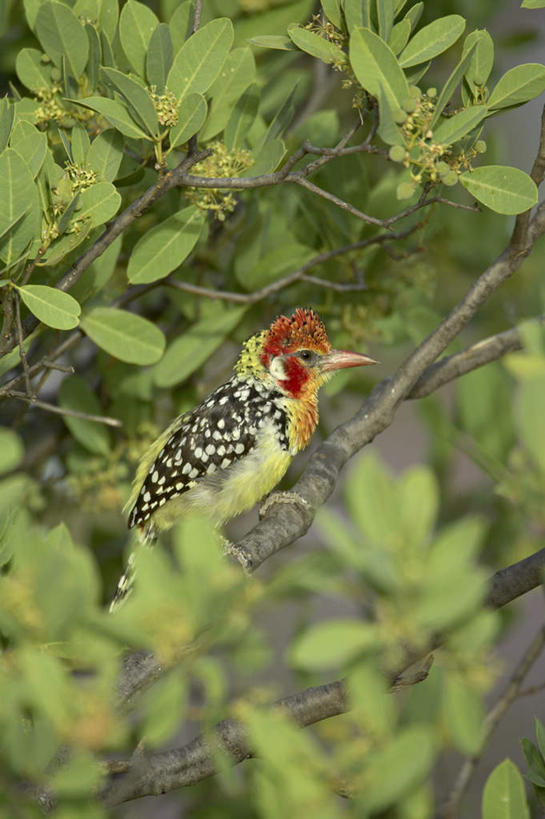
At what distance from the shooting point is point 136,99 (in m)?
1.88

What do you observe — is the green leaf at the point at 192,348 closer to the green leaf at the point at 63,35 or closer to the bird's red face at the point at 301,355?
the bird's red face at the point at 301,355

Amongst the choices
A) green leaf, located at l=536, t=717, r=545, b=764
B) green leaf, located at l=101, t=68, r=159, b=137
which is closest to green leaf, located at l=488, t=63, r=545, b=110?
green leaf, located at l=101, t=68, r=159, b=137

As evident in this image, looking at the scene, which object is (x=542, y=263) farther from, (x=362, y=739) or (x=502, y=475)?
(x=362, y=739)

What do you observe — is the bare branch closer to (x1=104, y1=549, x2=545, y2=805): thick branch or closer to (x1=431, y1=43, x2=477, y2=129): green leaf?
(x1=431, y1=43, x2=477, y2=129): green leaf

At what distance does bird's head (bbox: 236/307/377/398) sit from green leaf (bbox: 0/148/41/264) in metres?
1.29

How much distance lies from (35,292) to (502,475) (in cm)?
121

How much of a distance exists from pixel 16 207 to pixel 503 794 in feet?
4.16

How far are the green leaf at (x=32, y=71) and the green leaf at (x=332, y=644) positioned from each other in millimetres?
1716

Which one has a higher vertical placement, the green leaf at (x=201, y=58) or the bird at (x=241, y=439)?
the green leaf at (x=201, y=58)

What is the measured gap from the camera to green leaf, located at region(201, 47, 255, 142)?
2279 mm

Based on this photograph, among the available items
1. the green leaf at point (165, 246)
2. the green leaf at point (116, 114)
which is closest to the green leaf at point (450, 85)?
the green leaf at point (116, 114)

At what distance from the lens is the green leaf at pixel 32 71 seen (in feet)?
7.41

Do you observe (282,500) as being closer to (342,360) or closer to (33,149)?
(342,360)

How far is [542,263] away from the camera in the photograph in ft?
10.8
